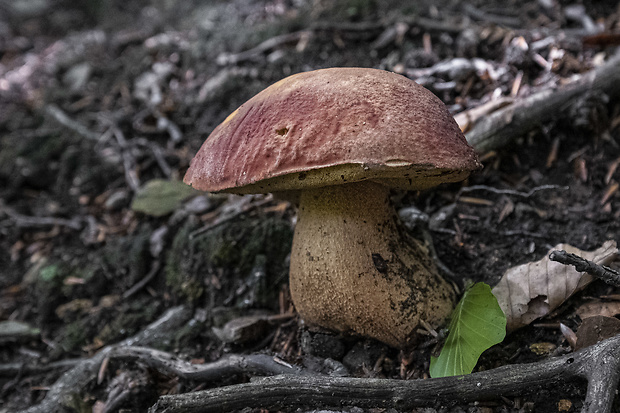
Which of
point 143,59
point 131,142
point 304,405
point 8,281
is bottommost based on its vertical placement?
point 8,281

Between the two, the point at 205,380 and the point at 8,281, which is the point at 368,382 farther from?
the point at 8,281

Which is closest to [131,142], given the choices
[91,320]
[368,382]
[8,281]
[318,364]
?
[8,281]

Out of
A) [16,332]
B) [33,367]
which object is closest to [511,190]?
[33,367]

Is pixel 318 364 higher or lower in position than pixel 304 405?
lower

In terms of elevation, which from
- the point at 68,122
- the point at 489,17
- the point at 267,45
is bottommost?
the point at 68,122

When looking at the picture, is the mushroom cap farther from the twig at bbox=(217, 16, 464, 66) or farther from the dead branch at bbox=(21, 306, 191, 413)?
the twig at bbox=(217, 16, 464, 66)

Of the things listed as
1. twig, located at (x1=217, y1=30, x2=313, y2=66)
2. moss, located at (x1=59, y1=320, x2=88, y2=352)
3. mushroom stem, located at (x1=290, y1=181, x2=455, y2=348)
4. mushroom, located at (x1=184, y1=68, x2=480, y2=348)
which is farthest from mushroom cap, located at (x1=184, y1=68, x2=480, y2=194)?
twig, located at (x1=217, y1=30, x2=313, y2=66)

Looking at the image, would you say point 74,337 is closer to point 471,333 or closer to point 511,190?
point 471,333
